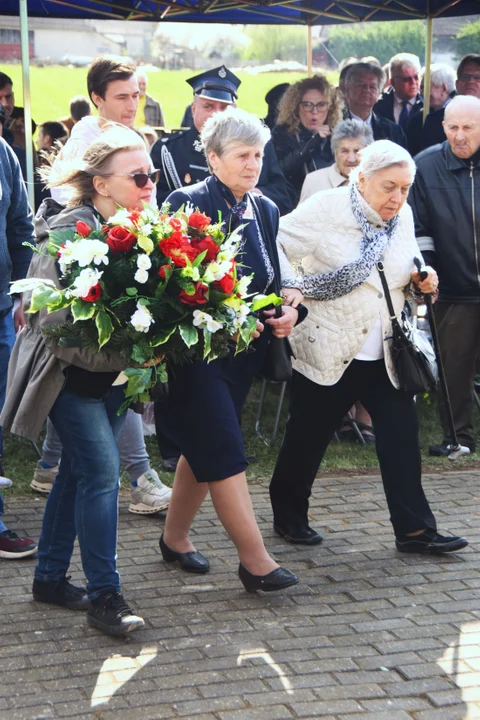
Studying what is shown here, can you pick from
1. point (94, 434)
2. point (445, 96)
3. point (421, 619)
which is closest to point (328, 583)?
point (421, 619)

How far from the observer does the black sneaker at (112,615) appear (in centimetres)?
417

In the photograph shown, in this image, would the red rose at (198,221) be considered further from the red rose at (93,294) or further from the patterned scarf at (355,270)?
the patterned scarf at (355,270)

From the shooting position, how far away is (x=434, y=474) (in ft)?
22.2

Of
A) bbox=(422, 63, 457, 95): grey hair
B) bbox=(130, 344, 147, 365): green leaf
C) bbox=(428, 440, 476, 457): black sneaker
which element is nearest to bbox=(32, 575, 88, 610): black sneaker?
bbox=(130, 344, 147, 365): green leaf

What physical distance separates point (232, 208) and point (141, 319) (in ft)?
3.30

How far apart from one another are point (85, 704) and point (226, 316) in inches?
58.5

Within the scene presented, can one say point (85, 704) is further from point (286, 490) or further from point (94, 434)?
point (286, 490)

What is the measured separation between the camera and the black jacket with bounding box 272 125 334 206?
323 inches

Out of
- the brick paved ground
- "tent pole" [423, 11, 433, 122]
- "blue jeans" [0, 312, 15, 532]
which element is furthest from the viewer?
"tent pole" [423, 11, 433, 122]

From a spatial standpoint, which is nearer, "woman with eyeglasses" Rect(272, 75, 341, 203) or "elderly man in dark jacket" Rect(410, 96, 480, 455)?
"elderly man in dark jacket" Rect(410, 96, 480, 455)

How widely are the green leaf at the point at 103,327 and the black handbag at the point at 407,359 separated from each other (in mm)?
1742

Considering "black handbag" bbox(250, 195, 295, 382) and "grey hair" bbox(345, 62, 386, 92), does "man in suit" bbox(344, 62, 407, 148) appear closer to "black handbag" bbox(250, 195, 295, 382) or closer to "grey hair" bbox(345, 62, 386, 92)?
"grey hair" bbox(345, 62, 386, 92)

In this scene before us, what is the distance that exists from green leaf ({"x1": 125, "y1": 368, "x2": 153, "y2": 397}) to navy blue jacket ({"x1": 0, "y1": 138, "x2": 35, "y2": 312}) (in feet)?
5.21

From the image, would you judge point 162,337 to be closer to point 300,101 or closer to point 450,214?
point 450,214
